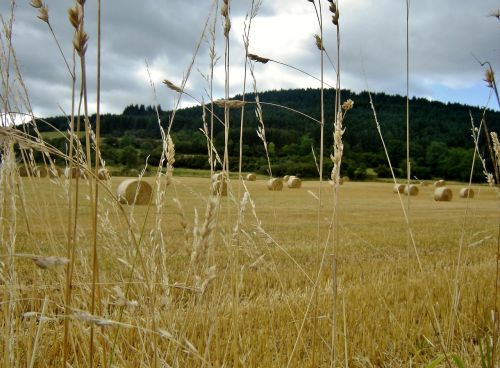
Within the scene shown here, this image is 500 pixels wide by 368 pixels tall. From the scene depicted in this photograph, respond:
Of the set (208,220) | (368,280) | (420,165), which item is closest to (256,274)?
(368,280)

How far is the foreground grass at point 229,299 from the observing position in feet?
4.24

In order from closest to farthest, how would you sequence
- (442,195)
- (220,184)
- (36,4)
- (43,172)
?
1. (36,4)
2. (220,184)
3. (43,172)
4. (442,195)

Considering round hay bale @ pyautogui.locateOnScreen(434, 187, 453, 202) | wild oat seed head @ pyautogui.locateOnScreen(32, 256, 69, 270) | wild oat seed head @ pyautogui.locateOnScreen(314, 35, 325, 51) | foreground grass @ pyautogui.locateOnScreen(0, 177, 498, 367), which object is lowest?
round hay bale @ pyautogui.locateOnScreen(434, 187, 453, 202)

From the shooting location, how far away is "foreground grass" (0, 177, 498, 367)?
1.29 m

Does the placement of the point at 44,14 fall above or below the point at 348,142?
below

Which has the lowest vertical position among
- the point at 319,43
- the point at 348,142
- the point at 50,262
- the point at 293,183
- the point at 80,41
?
the point at 293,183

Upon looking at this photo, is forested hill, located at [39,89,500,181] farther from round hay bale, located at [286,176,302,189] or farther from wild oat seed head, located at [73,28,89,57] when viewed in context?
wild oat seed head, located at [73,28,89,57]

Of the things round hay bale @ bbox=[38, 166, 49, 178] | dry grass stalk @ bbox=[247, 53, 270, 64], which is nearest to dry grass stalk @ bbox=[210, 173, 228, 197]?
dry grass stalk @ bbox=[247, 53, 270, 64]

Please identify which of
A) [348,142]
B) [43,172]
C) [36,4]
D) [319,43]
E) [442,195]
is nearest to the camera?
[36,4]

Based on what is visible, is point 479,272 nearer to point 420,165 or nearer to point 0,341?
point 0,341

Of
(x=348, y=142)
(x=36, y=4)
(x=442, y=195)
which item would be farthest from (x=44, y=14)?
(x=348, y=142)

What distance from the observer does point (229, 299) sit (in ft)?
9.37

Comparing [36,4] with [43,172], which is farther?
[43,172]

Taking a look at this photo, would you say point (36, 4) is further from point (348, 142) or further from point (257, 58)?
point (348, 142)
